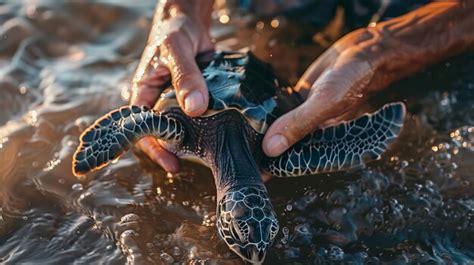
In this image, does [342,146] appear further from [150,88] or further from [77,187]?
[77,187]

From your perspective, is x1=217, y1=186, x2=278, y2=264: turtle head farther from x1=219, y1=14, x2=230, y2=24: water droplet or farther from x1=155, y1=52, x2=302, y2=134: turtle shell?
x1=219, y1=14, x2=230, y2=24: water droplet

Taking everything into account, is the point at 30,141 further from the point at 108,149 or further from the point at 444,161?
the point at 444,161

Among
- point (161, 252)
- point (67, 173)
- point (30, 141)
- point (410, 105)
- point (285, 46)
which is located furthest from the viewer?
point (285, 46)

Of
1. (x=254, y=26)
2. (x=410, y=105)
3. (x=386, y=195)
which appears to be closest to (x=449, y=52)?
(x=410, y=105)

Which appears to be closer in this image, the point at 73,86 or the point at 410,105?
the point at 410,105

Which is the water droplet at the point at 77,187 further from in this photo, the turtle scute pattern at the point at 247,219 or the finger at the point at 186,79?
the turtle scute pattern at the point at 247,219

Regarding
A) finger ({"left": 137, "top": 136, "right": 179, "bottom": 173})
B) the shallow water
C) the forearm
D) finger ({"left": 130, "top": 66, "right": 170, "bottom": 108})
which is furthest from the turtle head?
the forearm
